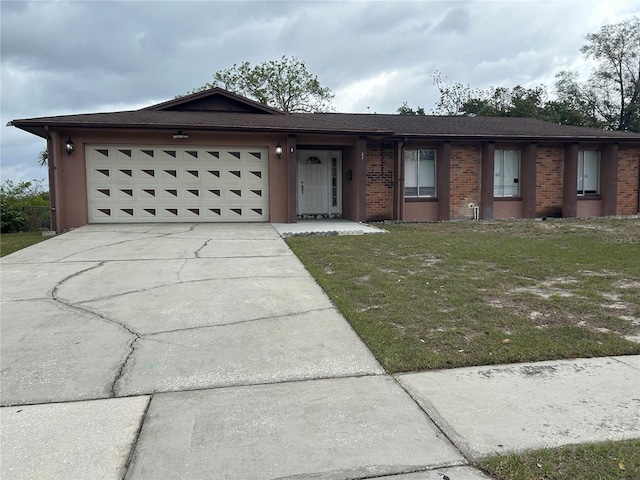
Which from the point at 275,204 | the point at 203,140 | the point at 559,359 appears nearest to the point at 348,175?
the point at 275,204

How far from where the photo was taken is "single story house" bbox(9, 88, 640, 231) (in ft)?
40.8

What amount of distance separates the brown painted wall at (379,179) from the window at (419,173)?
650 mm

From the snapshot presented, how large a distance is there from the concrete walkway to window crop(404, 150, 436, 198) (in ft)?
34.2

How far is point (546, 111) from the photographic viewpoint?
1363 inches

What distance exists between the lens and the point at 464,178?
15.0 meters

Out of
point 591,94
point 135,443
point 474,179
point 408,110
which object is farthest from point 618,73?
point 135,443

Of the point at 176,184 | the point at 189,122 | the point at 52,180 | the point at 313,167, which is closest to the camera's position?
the point at 52,180

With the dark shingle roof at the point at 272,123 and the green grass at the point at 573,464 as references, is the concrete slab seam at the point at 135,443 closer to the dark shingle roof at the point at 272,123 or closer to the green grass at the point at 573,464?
the green grass at the point at 573,464

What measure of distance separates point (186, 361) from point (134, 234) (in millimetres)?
7689

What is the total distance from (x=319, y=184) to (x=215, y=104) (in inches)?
176

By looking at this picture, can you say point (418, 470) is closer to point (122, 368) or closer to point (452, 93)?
point (122, 368)

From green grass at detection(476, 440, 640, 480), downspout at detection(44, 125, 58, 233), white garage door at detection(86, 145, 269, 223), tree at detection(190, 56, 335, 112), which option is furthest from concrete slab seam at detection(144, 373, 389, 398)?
tree at detection(190, 56, 335, 112)

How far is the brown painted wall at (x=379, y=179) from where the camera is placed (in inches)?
567

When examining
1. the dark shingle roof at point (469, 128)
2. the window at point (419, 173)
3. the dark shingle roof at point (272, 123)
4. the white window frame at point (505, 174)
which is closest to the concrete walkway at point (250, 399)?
the dark shingle roof at point (272, 123)
